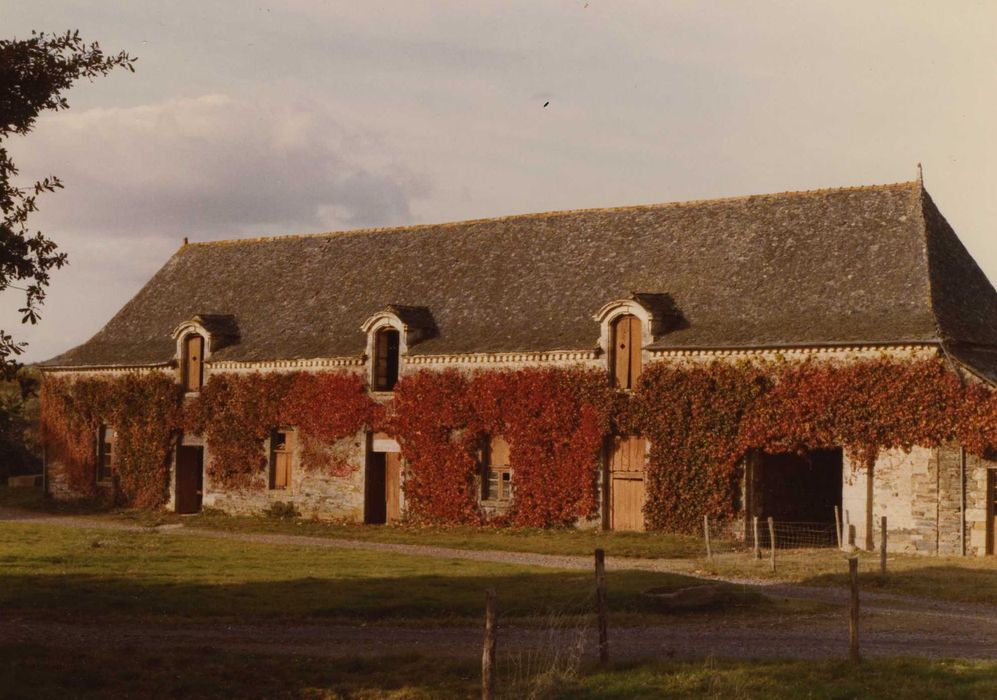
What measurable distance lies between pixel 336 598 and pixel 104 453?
83.9 ft

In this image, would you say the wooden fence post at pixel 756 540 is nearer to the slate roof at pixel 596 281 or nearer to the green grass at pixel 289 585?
the green grass at pixel 289 585

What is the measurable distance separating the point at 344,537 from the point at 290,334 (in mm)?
9236

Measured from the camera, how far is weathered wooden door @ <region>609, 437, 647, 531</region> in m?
32.6

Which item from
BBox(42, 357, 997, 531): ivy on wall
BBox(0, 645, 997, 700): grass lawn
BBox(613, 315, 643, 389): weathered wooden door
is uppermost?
BBox(613, 315, 643, 389): weathered wooden door

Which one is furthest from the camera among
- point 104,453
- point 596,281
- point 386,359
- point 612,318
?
point 104,453

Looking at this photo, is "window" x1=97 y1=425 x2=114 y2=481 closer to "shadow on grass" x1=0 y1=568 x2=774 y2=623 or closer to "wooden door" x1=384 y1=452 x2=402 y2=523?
"wooden door" x1=384 y1=452 x2=402 y2=523

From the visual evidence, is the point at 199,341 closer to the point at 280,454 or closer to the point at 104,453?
the point at 280,454

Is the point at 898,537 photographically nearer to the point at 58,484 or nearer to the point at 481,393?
the point at 481,393

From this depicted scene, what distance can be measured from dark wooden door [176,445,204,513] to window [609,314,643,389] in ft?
51.8

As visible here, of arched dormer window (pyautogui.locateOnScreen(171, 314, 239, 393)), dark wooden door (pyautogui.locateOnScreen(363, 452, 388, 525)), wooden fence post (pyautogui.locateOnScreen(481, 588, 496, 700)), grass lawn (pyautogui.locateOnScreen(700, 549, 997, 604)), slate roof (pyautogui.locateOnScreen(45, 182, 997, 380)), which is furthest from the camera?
arched dormer window (pyautogui.locateOnScreen(171, 314, 239, 393))

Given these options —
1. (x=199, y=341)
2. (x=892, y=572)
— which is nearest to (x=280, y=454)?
(x=199, y=341)

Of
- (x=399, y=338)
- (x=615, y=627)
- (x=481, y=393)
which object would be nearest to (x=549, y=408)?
(x=481, y=393)

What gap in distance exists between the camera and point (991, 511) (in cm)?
2738

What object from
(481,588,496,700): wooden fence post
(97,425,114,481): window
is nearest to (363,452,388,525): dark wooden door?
(97,425,114,481): window
